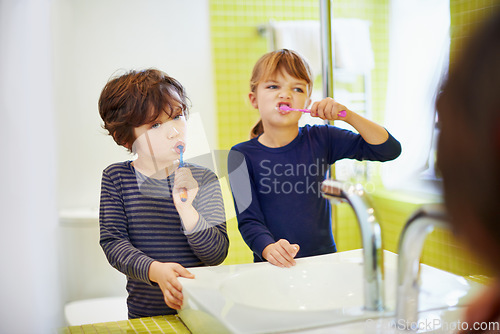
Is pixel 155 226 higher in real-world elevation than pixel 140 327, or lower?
higher

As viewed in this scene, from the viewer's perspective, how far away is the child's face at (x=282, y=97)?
2.51 feet

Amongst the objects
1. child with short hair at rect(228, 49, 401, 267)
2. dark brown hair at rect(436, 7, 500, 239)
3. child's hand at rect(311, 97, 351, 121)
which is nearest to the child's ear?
child with short hair at rect(228, 49, 401, 267)

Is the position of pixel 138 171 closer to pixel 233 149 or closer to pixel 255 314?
pixel 233 149

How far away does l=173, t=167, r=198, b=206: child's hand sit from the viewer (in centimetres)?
74

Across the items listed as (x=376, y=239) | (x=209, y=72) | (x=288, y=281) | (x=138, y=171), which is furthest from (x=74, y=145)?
(x=376, y=239)

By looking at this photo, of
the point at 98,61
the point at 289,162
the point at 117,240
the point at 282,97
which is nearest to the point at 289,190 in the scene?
the point at 289,162

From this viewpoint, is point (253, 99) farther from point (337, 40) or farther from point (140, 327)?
point (140, 327)

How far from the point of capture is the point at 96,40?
854mm

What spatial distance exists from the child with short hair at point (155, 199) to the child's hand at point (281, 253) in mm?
77

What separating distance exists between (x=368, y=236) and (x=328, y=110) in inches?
11.2

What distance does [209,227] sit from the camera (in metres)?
0.73

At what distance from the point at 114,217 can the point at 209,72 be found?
Result: 361 millimetres

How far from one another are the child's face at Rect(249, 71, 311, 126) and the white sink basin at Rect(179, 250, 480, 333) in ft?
0.79

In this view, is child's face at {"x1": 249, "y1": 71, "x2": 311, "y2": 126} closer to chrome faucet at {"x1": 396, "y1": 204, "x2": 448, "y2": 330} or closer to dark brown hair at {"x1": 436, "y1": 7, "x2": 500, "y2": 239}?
chrome faucet at {"x1": 396, "y1": 204, "x2": 448, "y2": 330}
